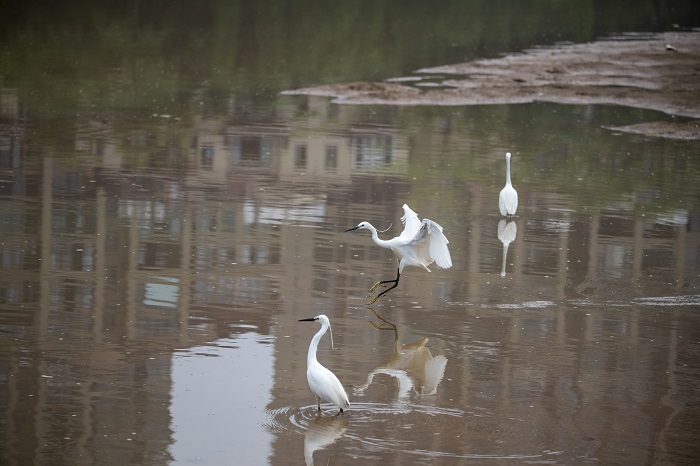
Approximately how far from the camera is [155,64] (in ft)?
129

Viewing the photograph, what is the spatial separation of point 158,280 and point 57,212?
13.9 ft

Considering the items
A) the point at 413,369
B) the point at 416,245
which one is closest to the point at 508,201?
the point at 416,245

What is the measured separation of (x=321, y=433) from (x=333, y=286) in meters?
5.19

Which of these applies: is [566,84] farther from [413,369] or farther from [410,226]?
[413,369]

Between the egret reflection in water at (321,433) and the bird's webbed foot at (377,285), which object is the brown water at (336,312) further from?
the bird's webbed foot at (377,285)

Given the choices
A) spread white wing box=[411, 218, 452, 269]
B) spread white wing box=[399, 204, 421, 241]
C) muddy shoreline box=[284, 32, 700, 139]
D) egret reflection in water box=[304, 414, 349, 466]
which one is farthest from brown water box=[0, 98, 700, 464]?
muddy shoreline box=[284, 32, 700, 139]

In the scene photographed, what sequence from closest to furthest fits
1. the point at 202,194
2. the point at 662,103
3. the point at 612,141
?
the point at 202,194, the point at 612,141, the point at 662,103

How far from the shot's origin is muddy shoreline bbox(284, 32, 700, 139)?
34.2 metres

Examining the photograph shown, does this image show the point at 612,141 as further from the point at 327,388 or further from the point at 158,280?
the point at 327,388

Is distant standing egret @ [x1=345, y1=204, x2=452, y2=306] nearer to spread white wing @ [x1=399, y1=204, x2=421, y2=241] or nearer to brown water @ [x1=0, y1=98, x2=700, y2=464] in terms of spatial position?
spread white wing @ [x1=399, y1=204, x2=421, y2=241]

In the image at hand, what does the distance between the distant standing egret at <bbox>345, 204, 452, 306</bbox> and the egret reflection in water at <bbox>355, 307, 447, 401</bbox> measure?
4.59 ft

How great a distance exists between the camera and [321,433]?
10.5 meters

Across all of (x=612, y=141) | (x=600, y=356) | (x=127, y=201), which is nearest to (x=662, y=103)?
(x=612, y=141)

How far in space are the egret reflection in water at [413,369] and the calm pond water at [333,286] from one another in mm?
43
